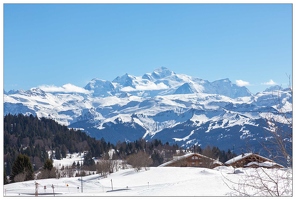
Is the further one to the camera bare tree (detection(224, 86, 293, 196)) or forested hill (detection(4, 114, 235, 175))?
forested hill (detection(4, 114, 235, 175))

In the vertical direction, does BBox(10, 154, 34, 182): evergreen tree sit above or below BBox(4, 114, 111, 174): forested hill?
below

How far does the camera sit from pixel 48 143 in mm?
121375

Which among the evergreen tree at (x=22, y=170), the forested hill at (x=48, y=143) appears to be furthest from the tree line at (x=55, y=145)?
the evergreen tree at (x=22, y=170)

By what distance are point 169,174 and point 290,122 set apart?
41148 mm

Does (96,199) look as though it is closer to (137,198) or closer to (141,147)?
(137,198)

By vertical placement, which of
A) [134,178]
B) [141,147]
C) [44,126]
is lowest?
[134,178]

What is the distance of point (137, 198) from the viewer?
5.62 m

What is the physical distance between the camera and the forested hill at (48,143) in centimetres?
9656

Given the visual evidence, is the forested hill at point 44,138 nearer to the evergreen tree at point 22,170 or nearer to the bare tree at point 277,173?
the evergreen tree at point 22,170

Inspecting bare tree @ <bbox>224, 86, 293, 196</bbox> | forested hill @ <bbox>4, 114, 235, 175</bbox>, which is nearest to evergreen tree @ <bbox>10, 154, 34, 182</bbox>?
forested hill @ <bbox>4, 114, 235, 175</bbox>

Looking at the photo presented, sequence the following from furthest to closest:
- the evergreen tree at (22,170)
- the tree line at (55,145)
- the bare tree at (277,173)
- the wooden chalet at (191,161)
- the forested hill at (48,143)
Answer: the forested hill at (48,143) < the tree line at (55,145) < the wooden chalet at (191,161) < the evergreen tree at (22,170) < the bare tree at (277,173)

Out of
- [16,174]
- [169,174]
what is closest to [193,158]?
[169,174]

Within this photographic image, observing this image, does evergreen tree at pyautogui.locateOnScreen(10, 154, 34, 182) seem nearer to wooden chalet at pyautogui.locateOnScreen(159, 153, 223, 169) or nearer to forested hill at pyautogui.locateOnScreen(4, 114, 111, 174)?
wooden chalet at pyautogui.locateOnScreen(159, 153, 223, 169)

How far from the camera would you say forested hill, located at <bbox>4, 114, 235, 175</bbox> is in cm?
9656
